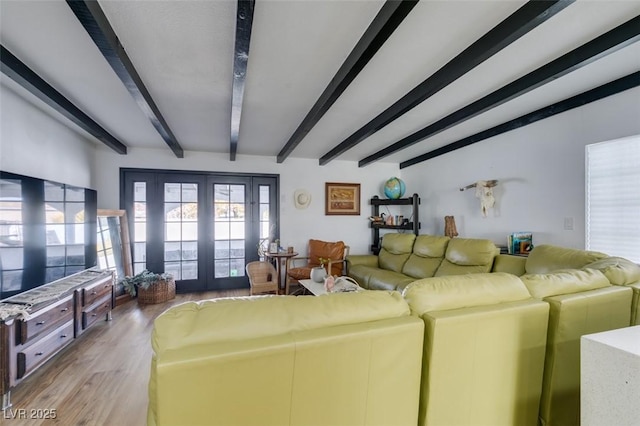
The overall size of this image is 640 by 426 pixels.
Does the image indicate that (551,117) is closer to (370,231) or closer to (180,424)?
(370,231)

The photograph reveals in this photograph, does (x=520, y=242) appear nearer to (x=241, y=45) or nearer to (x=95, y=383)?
(x=241, y=45)

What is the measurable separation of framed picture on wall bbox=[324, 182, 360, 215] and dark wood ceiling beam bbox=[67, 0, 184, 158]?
319 cm

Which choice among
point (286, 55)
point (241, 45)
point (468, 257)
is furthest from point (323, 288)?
point (241, 45)

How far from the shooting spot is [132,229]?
4293mm

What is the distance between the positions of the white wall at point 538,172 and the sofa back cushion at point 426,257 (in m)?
0.67

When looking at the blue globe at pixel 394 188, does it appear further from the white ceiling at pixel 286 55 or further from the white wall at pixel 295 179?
the white ceiling at pixel 286 55

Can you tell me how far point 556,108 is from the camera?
286 centimetres

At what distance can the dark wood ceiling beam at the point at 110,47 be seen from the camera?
140 cm

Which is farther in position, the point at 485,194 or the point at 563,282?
the point at 485,194

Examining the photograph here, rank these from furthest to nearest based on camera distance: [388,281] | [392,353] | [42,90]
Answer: [388,281], [42,90], [392,353]

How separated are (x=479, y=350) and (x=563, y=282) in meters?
0.77

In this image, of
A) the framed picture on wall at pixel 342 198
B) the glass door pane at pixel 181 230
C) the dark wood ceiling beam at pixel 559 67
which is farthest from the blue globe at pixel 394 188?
the glass door pane at pixel 181 230

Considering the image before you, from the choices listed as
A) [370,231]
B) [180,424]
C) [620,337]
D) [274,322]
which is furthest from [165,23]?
[370,231]

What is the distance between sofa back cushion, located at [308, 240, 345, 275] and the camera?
465cm
